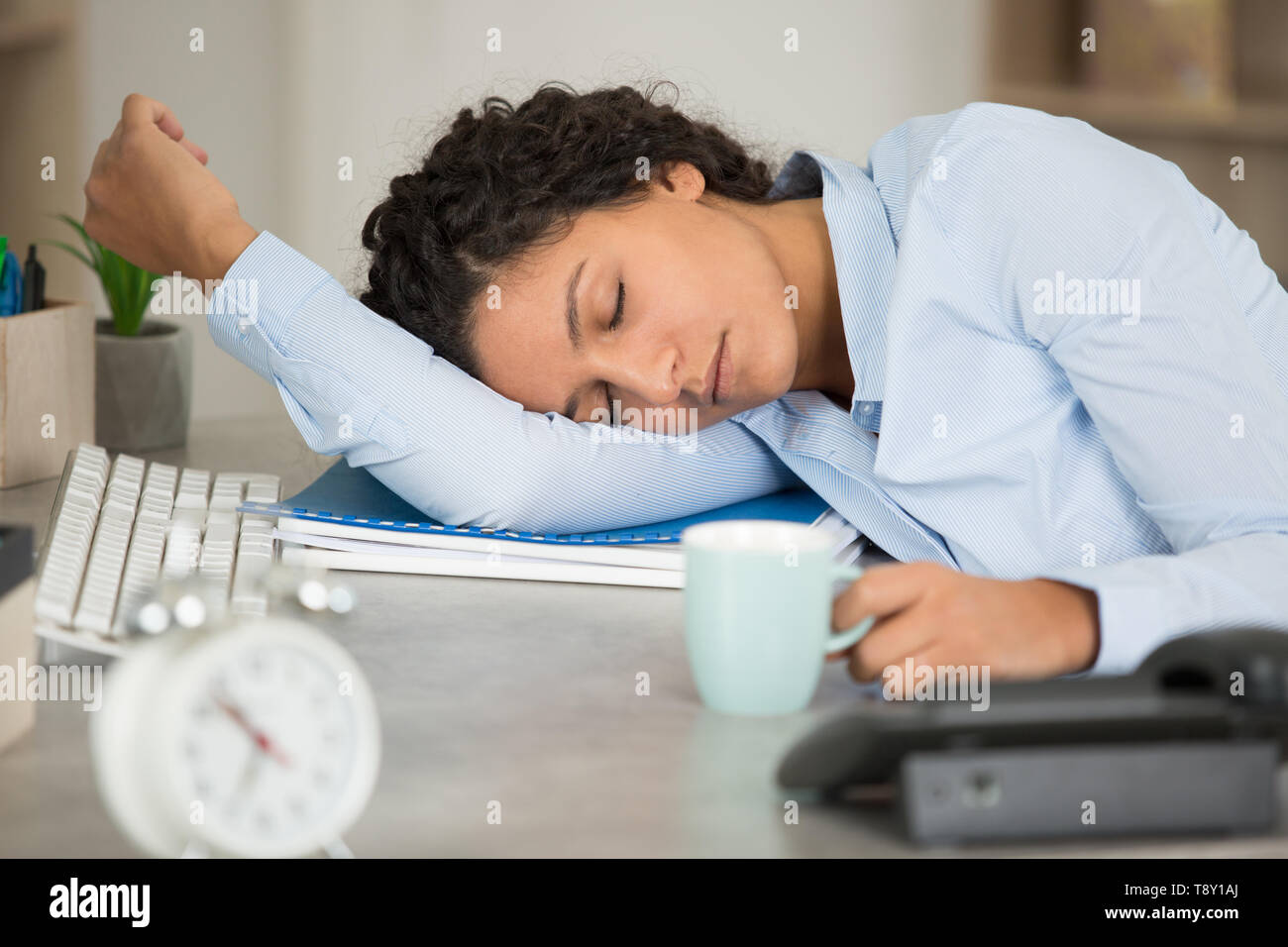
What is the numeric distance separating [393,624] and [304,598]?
0.21 ft

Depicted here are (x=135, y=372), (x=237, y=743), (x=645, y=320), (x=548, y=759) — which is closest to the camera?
(x=237, y=743)

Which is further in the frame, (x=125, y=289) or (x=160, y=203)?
(x=125, y=289)

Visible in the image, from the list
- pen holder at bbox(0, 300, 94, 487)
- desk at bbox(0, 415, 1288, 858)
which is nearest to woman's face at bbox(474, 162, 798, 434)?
desk at bbox(0, 415, 1288, 858)

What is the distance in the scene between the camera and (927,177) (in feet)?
3.21

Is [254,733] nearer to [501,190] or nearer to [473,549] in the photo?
[473,549]

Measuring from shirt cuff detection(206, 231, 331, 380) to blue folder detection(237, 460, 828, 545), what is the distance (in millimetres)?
127

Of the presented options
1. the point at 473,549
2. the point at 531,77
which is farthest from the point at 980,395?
the point at 531,77

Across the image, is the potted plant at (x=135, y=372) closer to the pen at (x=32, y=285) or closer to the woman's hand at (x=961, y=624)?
the pen at (x=32, y=285)

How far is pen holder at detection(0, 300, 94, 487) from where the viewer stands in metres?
1.23

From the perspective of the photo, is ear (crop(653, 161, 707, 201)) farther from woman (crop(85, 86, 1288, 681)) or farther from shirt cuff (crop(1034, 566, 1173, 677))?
shirt cuff (crop(1034, 566, 1173, 677))

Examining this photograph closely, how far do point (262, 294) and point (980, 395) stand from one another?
0.59 metres

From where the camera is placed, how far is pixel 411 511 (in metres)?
1.06
